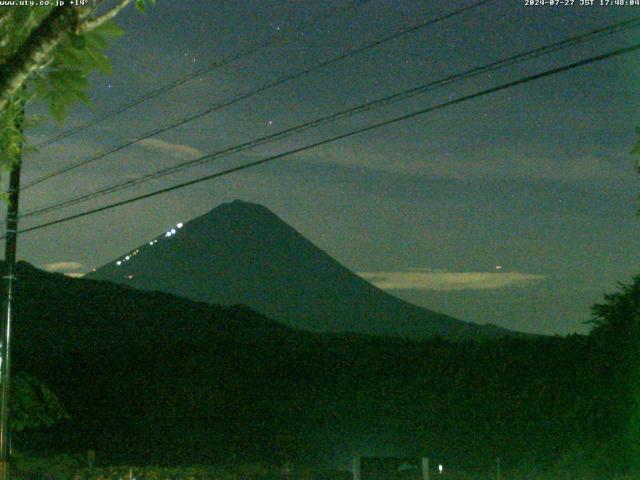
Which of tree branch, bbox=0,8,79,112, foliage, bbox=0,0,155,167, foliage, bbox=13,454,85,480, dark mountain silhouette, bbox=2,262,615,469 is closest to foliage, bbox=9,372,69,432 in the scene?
foliage, bbox=13,454,85,480

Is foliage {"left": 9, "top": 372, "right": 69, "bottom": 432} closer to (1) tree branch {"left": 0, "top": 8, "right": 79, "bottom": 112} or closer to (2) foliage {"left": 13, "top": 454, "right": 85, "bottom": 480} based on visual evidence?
(2) foliage {"left": 13, "top": 454, "right": 85, "bottom": 480}

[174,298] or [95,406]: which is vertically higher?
[174,298]

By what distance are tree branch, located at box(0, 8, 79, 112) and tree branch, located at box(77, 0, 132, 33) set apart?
0.14ft

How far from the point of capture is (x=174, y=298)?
3916cm

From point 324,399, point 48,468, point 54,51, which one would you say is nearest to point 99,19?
point 54,51

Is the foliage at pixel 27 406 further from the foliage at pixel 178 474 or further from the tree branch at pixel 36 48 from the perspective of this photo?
the tree branch at pixel 36 48

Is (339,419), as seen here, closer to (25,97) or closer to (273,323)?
(273,323)

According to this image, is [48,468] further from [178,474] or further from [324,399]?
[324,399]

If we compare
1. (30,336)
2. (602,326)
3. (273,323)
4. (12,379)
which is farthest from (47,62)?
(30,336)

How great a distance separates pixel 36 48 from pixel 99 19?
289 mm

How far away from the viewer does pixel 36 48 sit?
3609mm

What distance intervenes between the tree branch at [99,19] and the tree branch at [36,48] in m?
0.04

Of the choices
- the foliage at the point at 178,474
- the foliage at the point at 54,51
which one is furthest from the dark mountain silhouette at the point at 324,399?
the foliage at the point at 54,51

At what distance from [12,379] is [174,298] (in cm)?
2175
